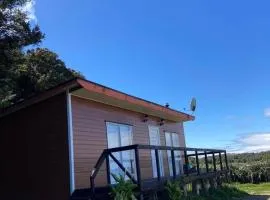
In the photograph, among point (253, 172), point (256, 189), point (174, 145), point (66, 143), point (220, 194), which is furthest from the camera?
point (253, 172)

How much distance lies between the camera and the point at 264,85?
27.3m

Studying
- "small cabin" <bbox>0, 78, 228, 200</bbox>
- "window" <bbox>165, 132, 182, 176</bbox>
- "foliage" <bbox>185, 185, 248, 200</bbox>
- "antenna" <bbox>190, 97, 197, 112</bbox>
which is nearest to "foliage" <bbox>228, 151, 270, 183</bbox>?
"antenna" <bbox>190, 97, 197, 112</bbox>

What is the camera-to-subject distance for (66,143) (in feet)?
34.4

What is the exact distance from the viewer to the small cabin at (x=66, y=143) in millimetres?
10336

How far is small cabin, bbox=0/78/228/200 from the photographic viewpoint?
1034 cm

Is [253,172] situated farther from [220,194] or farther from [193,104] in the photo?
[220,194]

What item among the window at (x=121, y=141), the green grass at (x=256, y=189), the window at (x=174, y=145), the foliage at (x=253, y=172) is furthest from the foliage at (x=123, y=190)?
the foliage at (x=253, y=172)

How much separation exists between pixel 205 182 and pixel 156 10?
28.3 feet

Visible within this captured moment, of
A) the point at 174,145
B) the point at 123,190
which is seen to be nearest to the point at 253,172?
the point at 174,145

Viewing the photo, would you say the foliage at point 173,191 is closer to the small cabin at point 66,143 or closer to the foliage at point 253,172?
the small cabin at point 66,143

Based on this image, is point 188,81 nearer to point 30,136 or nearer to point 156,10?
point 156,10

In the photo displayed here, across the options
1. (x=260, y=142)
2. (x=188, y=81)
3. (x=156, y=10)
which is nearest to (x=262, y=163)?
(x=188, y=81)

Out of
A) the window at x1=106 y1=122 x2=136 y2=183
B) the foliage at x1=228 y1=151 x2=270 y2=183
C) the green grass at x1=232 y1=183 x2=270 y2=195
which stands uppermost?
the window at x1=106 y1=122 x2=136 y2=183

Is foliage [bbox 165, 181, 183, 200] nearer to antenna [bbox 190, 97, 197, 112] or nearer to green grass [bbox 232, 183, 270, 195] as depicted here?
green grass [bbox 232, 183, 270, 195]
